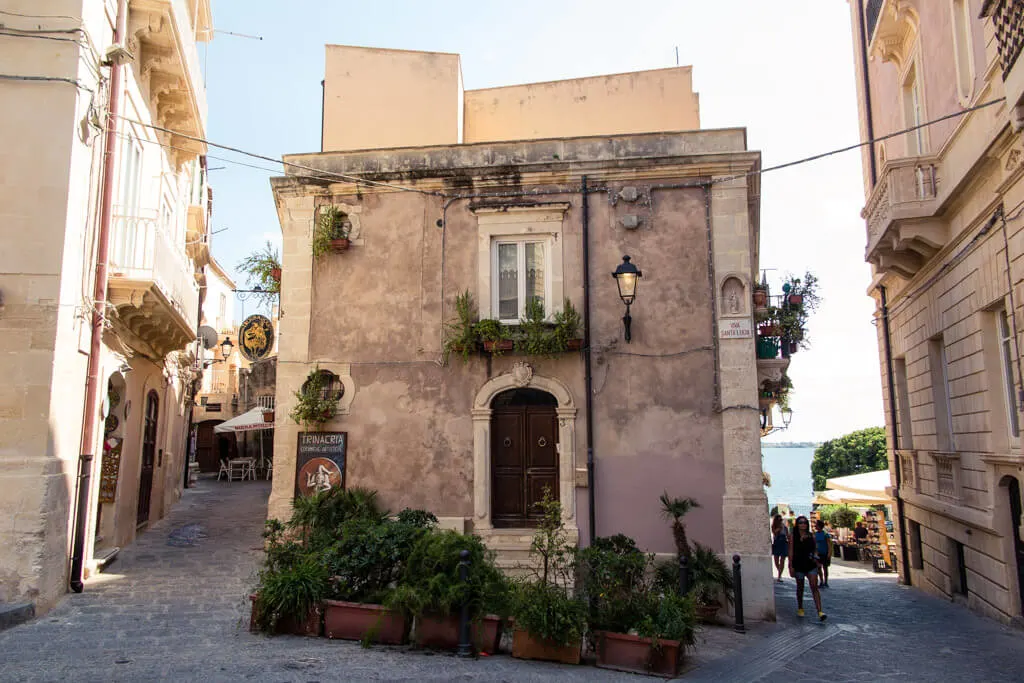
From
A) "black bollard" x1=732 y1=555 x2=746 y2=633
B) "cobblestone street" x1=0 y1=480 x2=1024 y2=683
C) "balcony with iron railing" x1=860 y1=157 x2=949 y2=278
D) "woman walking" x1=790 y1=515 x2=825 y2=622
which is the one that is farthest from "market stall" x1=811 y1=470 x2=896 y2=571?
"black bollard" x1=732 y1=555 x2=746 y2=633

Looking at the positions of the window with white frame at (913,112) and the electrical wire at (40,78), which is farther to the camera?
the window with white frame at (913,112)

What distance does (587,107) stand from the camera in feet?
53.8

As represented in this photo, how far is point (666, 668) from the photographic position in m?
7.38

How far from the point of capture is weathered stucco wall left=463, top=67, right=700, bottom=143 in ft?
52.9

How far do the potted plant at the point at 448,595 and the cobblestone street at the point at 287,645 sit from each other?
9.7 inches

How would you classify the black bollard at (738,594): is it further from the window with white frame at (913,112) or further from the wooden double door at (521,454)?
the window with white frame at (913,112)

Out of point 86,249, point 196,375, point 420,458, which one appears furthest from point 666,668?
point 196,375

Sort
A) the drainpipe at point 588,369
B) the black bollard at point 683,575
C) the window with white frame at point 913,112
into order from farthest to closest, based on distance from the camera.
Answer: the window with white frame at point 913,112, the drainpipe at point 588,369, the black bollard at point 683,575

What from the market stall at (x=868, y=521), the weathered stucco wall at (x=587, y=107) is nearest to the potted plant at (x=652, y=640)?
the weathered stucco wall at (x=587, y=107)

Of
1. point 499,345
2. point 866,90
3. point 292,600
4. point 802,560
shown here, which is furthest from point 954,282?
point 292,600

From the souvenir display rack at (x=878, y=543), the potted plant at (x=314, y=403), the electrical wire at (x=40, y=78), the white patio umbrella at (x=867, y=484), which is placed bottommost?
the souvenir display rack at (x=878, y=543)

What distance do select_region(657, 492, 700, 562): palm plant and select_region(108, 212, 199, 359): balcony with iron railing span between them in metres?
7.78

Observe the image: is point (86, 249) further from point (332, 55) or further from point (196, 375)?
point (196, 375)

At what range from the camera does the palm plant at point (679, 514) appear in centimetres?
1043
